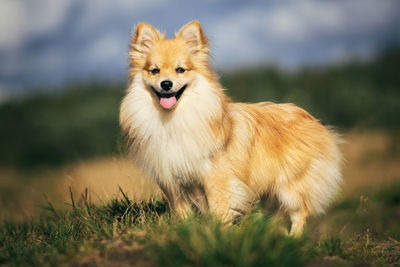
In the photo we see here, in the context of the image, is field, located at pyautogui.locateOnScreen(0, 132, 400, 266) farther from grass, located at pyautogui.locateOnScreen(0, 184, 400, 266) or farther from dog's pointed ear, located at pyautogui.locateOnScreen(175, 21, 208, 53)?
dog's pointed ear, located at pyautogui.locateOnScreen(175, 21, 208, 53)

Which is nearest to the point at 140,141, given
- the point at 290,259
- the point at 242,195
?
the point at 242,195

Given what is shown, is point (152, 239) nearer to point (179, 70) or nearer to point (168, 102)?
point (168, 102)

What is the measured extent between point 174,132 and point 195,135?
23 centimetres

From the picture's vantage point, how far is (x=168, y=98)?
3689 millimetres

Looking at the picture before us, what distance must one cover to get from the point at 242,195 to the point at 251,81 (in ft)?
72.7

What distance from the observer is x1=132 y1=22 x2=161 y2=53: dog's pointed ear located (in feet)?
12.8

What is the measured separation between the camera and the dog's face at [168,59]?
365 cm

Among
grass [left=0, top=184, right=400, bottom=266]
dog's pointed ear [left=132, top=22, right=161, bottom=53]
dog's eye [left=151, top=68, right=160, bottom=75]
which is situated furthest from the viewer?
dog's pointed ear [left=132, top=22, right=161, bottom=53]

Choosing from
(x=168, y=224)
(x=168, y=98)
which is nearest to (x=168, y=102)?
(x=168, y=98)

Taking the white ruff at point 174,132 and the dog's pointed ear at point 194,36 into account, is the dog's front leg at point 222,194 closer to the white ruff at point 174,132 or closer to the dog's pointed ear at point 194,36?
the white ruff at point 174,132

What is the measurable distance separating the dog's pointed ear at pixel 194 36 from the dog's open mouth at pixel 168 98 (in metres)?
0.50

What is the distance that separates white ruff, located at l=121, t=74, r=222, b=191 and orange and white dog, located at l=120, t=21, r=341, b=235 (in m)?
0.01

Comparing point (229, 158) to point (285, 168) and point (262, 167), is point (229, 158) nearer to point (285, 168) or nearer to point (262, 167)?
point (262, 167)

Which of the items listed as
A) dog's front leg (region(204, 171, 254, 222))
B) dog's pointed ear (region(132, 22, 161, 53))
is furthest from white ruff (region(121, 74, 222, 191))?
dog's pointed ear (region(132, 22, 161, 53))
